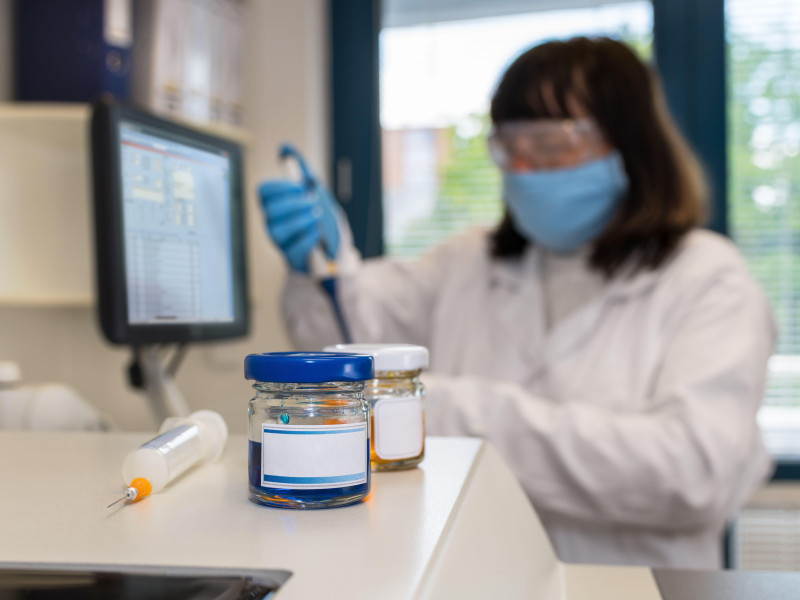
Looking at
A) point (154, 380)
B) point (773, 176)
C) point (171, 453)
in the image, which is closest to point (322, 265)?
point (154, 380)

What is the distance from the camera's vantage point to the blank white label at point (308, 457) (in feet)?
1.34

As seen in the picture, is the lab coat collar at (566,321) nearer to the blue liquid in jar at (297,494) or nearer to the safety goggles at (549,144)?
the safety goggles at (549,144)

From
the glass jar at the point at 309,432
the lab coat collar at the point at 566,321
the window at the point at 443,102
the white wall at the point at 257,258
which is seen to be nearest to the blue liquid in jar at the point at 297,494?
the glass jar at the point at 309,432

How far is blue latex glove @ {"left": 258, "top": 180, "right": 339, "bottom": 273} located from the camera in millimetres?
1086

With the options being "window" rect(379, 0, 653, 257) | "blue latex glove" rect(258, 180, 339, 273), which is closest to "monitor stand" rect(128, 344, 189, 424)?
"blue latex glove" rect(258, 180, 339, 273)

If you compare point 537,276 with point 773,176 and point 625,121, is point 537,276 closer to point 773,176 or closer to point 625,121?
point 625,121

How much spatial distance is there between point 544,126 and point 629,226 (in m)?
0.21

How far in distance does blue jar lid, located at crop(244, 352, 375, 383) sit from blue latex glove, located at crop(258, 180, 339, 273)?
680 mm

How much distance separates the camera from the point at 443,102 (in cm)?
184

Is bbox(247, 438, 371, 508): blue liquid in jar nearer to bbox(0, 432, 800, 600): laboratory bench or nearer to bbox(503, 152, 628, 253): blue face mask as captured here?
bbox(0, 432, 800, 600): laboratory bench

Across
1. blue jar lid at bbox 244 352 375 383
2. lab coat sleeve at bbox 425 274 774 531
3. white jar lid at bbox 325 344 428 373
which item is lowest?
lab coat sleeve at bbox 425 274 774 531

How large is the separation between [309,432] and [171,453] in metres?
0.10

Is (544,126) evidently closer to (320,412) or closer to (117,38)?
(117,38)

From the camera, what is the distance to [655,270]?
125cm
